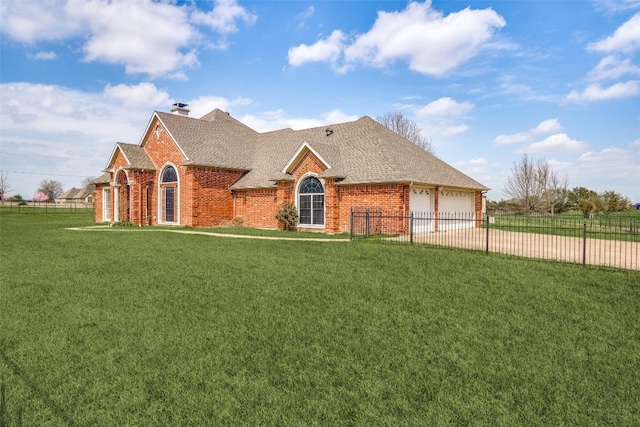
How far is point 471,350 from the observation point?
6.10 metres

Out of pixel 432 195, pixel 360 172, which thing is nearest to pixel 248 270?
pixel 360 172

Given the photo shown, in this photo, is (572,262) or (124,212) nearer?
(572,262)

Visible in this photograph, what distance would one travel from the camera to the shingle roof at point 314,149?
68.2ft

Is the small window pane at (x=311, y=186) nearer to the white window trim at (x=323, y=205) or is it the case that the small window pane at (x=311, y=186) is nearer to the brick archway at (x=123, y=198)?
the white window trim at (x=323, y=205)

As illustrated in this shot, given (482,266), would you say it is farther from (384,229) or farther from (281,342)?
(384,229)

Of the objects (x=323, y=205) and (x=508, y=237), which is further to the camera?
(x=323, y=205)

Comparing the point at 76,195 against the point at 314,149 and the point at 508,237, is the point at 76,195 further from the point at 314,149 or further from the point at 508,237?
the point at 508,237

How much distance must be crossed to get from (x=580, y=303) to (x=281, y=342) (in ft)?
20.5

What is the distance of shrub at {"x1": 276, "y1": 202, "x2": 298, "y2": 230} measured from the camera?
2280 cm

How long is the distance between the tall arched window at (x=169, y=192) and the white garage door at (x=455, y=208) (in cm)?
1747

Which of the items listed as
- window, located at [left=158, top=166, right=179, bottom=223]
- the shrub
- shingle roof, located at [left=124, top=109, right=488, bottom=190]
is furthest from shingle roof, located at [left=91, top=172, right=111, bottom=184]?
the shrub

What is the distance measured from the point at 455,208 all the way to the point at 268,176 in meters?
11.9

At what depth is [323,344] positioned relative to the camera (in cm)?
626

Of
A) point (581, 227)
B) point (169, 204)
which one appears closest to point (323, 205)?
point (169, 204)
